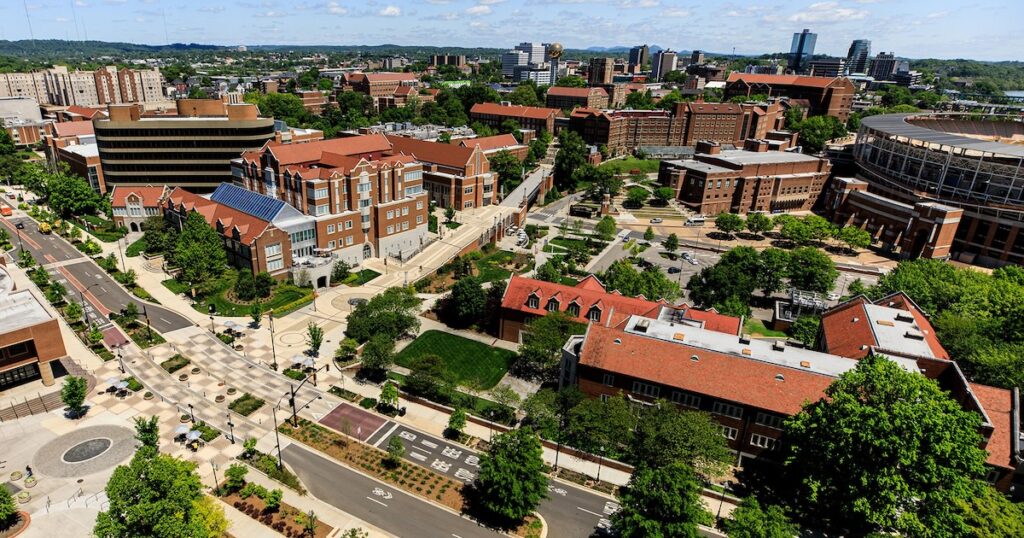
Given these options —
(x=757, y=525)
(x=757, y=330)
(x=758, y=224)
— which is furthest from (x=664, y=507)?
(x=758, y=224)

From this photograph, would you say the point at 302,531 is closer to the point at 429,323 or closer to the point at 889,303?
the point at 429,323

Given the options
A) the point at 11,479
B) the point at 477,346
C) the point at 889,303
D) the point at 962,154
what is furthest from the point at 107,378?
the point at 962,154

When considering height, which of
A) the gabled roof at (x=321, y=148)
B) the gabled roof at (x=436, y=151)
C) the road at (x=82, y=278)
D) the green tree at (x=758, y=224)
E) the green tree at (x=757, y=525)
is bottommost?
the road at (x=82, y=278)

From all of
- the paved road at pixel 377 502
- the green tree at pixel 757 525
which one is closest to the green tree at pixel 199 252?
the paved road at pixel 377 502

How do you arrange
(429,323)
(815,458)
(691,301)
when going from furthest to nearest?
(691,301), (429,323), (815,458)

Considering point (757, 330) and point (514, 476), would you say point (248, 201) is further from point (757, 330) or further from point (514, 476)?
point (757, 330)

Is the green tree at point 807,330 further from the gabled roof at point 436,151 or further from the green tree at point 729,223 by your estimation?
the gabled roof at point 436,151
